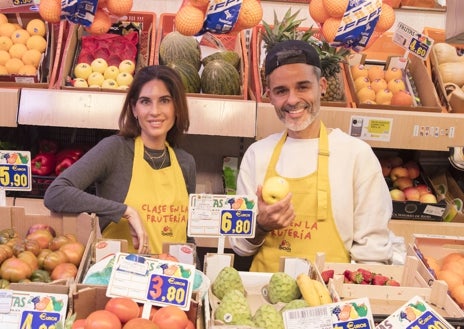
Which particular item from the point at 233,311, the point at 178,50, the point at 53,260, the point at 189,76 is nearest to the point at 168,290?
the point at 233,311

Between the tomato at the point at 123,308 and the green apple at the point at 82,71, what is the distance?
2120 millimetres

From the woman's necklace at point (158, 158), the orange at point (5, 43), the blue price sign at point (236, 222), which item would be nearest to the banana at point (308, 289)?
the blue price sign at point (236, 222)

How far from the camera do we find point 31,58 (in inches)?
135

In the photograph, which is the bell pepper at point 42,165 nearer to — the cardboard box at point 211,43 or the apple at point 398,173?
the cardboard box at point 211,43

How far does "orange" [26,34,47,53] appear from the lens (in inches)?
139

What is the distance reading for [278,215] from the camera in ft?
7.11

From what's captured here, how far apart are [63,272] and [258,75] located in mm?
1915

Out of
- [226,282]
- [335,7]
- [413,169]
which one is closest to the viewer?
[226,282]

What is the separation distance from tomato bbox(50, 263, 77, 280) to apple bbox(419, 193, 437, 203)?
2.37 m

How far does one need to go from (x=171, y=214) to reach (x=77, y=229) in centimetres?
45

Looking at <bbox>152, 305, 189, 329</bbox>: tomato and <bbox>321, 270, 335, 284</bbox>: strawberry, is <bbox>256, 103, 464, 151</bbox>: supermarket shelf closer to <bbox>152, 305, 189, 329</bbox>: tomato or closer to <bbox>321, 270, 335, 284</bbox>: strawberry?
<bbox>321, 270, 335, 284</bbox>: strawberry

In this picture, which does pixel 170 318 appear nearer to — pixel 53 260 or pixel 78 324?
pixel 78 324

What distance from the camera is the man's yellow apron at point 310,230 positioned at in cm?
234

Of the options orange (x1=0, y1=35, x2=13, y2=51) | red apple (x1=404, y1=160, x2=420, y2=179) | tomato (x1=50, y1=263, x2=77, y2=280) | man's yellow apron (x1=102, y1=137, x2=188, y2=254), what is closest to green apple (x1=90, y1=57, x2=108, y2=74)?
orange (x1=0, y1=35, x2=13, y2=51)
